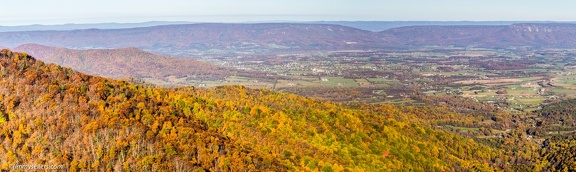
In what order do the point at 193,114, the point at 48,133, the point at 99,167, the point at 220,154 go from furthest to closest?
the point at 193,114
the point at 220,154
the point at 48,133
the point at 99,167

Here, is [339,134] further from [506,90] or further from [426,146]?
[506,90]

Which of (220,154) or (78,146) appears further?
(220,154)

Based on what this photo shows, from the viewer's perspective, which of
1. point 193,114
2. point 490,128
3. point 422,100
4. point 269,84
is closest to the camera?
point 193,114

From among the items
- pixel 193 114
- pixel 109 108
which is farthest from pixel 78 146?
pixel 193 114

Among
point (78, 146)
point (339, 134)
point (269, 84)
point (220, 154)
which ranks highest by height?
point (78, 146)

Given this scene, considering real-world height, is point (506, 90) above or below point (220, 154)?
below

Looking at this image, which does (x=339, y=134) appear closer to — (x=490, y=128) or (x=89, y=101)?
(x=89, y=101)
